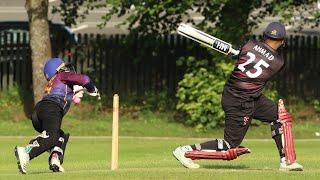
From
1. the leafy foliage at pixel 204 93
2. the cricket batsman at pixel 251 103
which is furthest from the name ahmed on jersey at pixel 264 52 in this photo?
the leafy foliage at pixel 204 93

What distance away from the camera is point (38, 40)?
23.9 meters

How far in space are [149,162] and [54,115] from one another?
10.9ft

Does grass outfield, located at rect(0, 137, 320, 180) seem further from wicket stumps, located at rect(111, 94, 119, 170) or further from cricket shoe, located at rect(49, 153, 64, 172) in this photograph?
wicket stumps, located at rect(111, 94, 119, 170)

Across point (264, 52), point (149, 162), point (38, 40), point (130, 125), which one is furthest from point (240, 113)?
point (38, 40)

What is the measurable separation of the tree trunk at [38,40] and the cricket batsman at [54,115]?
38.1 feet

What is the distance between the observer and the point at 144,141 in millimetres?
21500

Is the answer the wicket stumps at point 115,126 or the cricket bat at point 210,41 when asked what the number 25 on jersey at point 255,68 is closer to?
the cricket bat at point 210,41

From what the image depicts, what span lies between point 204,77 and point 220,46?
12445 millimetres

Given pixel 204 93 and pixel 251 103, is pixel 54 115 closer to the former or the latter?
pixel 251 103

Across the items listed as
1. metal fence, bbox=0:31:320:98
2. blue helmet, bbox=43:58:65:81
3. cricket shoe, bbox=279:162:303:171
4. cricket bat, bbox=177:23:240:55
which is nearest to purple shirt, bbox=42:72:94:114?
blue helmet, bbox=43:58:65:81

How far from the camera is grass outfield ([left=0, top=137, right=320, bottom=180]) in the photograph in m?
10.5

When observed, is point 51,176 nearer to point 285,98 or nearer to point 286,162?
point 286,162

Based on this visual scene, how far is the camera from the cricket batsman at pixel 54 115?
456 inches

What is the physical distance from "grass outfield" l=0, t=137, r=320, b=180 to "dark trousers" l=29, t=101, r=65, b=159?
1.08 ft
